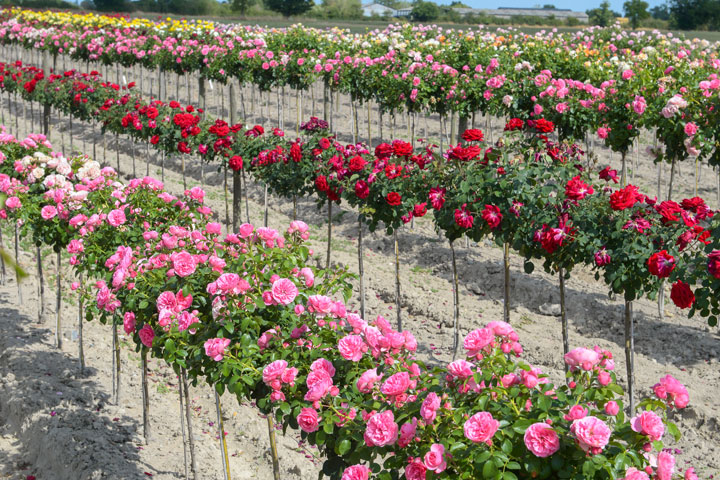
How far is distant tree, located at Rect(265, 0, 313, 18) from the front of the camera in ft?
208

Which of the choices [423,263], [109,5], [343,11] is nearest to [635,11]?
[343,11]

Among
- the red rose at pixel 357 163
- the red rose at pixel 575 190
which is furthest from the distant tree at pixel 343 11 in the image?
the red rose at pixel 575 190

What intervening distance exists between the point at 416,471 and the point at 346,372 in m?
0.81

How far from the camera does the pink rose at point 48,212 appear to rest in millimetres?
5898

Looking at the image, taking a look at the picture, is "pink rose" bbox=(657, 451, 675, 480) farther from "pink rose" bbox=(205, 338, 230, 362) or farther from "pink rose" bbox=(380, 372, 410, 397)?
"pink rose" bbox=(205, 338, 230, 362)

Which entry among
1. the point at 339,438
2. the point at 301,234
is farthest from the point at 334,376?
the point at 301,234

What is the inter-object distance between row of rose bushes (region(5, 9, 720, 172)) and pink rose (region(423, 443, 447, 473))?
6244 millimetres

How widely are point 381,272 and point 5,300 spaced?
4.43 metres

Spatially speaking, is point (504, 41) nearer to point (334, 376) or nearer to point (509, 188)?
point (509, 188)

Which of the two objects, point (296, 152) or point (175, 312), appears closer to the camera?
point (175, 312)

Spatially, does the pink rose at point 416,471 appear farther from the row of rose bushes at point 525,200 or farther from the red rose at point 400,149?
the red rose at point 400,149

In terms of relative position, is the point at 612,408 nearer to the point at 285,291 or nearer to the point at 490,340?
the point at 490,340

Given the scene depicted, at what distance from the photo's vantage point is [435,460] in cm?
259

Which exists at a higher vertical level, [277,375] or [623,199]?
[623,199]
